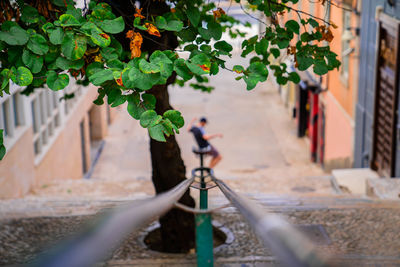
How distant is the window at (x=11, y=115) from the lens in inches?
449

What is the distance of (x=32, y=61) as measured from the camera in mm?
3816

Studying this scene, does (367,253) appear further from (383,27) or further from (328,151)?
(328,151)

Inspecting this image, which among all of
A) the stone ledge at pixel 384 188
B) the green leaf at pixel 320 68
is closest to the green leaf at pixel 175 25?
the green leaf at pixel 320 68

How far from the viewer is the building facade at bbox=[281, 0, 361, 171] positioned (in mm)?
14273

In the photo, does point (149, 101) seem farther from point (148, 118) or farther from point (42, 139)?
point (42, 139)

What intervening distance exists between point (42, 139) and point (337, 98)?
25.7 ft

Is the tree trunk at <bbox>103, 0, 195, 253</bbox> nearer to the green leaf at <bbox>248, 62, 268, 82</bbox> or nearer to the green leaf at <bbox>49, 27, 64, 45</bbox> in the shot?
the green leaf at <bbox>248, 62, 268, 82</bbox>

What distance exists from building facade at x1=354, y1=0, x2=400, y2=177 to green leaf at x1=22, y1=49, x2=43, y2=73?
26.2 ft

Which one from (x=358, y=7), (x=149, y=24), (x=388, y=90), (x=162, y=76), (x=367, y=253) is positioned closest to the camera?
(x=162, y=76)

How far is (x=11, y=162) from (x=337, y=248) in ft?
24.4

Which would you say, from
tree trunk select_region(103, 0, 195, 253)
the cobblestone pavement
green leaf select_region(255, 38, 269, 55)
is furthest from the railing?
tree trunk select_region(103, 0, 195, 253)

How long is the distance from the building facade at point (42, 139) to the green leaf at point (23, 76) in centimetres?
489

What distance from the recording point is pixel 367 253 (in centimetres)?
572

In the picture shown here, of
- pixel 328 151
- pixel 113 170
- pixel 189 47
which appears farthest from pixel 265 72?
pixel 113 170
